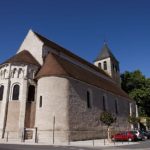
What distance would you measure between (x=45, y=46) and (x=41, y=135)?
43.1 ft

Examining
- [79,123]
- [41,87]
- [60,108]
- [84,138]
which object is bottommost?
[84,138]

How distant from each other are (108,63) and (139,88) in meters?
9.07

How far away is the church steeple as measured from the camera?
47688 mm

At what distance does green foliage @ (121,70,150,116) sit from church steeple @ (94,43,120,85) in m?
2.77

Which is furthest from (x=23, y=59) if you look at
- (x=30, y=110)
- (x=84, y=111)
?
(x=84, y=111)

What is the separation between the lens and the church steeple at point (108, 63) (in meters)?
47.7

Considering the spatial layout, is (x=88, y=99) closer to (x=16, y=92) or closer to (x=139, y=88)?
(x=16, y=92)

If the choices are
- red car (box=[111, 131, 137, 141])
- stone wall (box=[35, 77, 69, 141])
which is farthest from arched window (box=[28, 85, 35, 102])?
red car (box=[111, 131, 137, 141])

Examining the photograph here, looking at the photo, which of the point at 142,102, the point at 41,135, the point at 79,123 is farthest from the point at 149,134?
the point at 142,102

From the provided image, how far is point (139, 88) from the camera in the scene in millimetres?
48188

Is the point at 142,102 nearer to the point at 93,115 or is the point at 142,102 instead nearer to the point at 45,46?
the point at 93,115

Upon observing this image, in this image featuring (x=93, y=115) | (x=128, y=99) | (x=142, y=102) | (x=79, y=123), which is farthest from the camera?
(x=142, y=102)

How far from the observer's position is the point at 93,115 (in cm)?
2845

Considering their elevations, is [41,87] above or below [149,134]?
above
